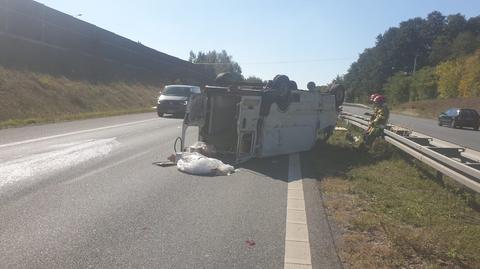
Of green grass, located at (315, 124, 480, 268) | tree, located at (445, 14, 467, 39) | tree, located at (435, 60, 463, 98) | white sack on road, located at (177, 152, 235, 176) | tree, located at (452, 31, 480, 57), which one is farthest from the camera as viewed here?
tree, located at (445, 14, 467, 39)

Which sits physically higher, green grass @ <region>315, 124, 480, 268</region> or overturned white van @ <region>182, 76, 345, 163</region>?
overturned white van @ <region>182, 76, 345, 163</region>

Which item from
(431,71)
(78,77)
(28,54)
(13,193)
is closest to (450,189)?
(13,193)

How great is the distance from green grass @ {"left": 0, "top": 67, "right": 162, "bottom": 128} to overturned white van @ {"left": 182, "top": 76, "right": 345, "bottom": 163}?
35.7ft

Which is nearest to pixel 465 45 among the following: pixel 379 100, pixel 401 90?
pixel 401 90

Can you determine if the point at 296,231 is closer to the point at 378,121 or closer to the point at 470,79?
the point at 378,121

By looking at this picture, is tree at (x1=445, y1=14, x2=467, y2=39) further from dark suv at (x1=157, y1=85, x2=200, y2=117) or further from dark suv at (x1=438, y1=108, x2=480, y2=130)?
dark suv at (x1=157, y1=85, x2=200, y2=117)

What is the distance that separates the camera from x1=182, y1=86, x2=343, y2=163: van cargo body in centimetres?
1134

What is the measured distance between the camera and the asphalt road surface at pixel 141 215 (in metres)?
4.97

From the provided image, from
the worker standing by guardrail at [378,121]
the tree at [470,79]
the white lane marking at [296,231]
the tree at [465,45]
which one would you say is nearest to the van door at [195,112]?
the white lane marking at [296,231]

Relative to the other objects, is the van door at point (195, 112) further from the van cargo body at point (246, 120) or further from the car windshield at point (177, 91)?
the car windshield at point (177, 91)

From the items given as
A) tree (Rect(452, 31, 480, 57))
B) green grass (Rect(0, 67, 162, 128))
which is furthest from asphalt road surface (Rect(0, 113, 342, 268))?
tree (Rect(452, 31, 480, 57))

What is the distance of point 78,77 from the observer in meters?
40.2

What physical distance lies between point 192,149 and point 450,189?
515 centimetres

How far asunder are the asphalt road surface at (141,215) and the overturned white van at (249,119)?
0.58 metres
